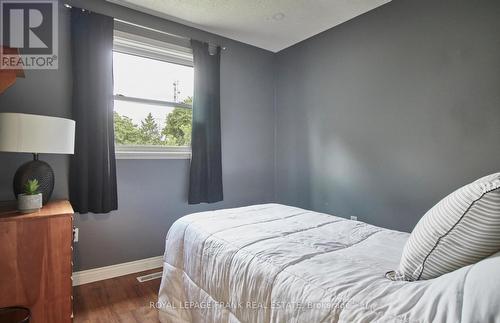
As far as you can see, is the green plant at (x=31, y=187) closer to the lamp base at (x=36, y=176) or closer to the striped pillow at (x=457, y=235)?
the lamp base at (x=36, y=176)

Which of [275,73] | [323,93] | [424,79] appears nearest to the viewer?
[424,79]

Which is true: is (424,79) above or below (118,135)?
above

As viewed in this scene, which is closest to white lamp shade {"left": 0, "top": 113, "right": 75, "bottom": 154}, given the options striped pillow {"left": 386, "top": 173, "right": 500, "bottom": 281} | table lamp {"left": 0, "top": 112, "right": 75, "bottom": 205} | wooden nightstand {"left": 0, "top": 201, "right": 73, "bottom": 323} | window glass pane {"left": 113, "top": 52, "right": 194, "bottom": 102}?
table lamp {"left": 0, "top": 112, "right": 75, "bottom": 205}

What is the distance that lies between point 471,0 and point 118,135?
3.16m

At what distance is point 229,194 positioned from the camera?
324cm

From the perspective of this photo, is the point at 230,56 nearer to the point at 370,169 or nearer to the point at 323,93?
the point at 323,93

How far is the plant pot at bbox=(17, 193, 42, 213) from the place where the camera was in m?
1.62

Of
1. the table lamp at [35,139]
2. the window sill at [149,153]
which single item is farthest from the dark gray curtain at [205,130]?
the table lamp at [35,139]

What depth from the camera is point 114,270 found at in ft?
8.07

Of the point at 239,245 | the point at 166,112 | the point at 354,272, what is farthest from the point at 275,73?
the point at 354,272

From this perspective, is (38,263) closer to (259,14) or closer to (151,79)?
(151,79)

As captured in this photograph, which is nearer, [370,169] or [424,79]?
[424,79]

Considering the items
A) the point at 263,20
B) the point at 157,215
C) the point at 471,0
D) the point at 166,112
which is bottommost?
the point at 157,215

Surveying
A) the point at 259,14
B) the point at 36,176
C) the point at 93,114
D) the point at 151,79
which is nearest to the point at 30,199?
the point at 36,176
